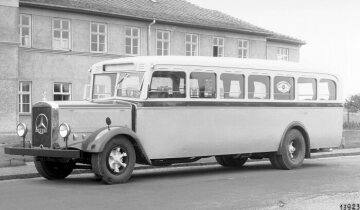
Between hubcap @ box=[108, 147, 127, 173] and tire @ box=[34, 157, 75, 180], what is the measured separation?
3.56 feet

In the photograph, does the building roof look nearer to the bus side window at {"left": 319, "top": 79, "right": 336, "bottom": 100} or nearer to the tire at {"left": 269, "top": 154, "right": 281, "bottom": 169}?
the bus side window at {"left": 319, "top": 79, "right": 336, "bottom": 100}

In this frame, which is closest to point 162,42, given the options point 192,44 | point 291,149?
point 192,44

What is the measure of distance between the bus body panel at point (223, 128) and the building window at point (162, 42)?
65.6ft

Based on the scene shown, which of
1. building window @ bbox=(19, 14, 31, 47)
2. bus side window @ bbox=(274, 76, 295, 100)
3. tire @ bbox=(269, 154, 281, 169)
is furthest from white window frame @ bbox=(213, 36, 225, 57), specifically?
tire @ bbox=(269, 154, 281, 169)

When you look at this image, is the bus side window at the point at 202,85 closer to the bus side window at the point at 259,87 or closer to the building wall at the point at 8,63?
the bus side window at the point at 259,87

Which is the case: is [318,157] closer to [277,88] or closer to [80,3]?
[277,88]

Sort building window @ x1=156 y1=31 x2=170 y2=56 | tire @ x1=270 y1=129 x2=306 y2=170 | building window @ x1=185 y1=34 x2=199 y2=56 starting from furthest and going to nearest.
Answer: building window @ x1=185 y1=34 x2=199 y2=56
building window @ x1=156 y1=31 x2=170 y2=56
tire @ x1=270 y1=129 x2=306 y2=170

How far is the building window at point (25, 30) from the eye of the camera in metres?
30.2

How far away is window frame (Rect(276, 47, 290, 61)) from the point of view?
44000 mm

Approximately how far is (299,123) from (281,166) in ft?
3.94

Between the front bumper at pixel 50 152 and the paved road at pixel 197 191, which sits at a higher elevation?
the front bumper at pixel 50 152

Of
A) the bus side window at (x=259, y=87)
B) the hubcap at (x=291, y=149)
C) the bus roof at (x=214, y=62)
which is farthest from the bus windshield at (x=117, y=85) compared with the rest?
the hubcap at (x=291, y=149)

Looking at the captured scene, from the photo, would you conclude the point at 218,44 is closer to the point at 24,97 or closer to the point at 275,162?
the point at 24,97

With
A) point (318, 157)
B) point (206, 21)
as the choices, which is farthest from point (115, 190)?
point (206, 21)
